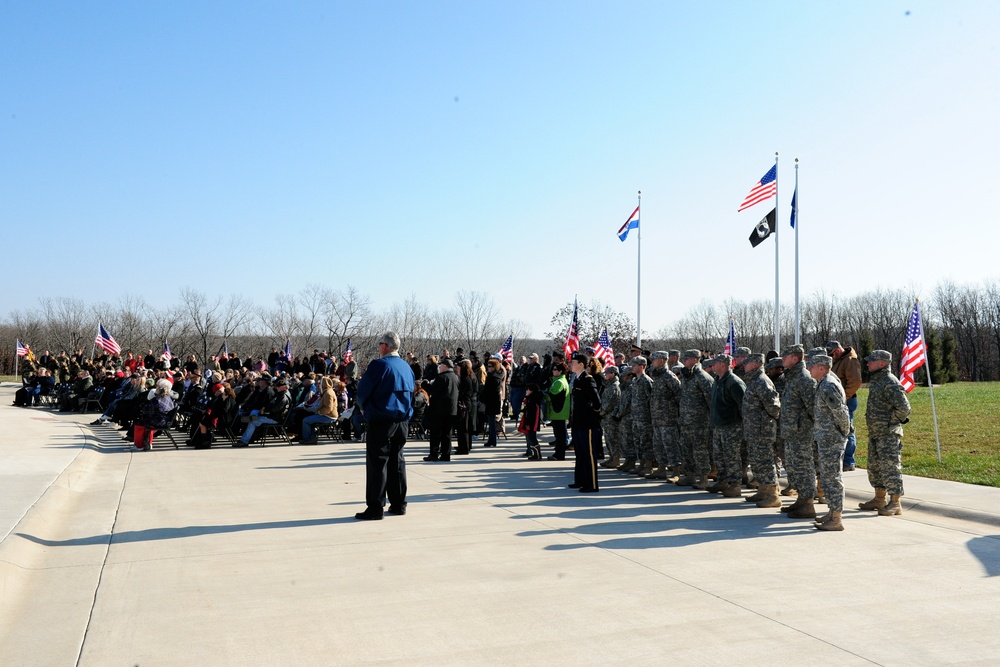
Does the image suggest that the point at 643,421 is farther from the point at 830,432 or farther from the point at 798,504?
the point at 830,432

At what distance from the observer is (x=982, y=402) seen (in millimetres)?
29844

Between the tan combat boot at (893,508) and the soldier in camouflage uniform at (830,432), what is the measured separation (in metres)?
1.03

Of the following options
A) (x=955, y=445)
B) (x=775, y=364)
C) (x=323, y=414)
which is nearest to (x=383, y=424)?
(x=775, y=364)

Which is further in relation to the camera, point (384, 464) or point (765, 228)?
point (765, 228)

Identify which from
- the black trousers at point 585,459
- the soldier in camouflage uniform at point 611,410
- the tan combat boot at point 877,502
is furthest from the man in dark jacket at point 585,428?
the tan combat boot at point 877,502

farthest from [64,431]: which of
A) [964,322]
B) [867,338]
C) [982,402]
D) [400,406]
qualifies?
[964,322]

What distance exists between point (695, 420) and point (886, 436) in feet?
9.30

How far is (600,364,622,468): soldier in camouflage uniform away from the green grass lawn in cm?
468

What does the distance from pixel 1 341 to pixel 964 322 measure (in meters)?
111

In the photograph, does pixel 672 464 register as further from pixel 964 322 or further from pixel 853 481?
pixel 964 322

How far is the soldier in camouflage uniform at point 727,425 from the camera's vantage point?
451 inches

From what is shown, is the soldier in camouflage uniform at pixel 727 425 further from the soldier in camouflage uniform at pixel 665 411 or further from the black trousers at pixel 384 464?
the black trousers at pixel 384 464

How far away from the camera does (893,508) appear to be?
33.1ft

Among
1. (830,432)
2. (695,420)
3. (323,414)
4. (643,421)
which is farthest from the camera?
(323,414)
